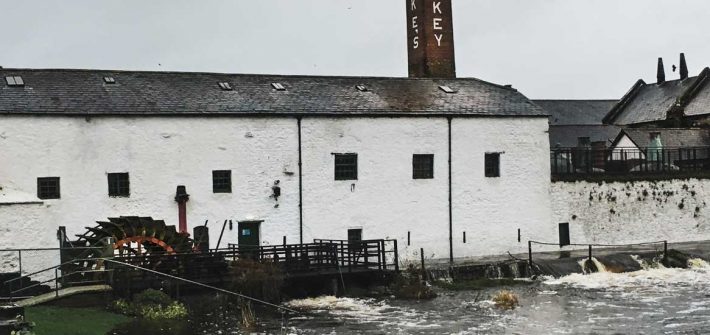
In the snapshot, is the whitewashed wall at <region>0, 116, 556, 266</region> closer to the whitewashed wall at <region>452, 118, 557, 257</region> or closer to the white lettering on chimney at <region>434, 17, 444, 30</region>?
the whitewashed wall at <region>452, 118, 557, 257</region>

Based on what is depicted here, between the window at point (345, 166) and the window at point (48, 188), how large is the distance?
890 centimetres

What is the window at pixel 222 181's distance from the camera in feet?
92.9

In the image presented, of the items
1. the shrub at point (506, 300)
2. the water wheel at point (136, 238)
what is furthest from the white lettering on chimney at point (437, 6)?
the water wheel at point (136, 238)

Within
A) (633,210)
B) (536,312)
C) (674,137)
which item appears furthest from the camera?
(674,137)

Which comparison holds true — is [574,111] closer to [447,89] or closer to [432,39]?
[432,39]

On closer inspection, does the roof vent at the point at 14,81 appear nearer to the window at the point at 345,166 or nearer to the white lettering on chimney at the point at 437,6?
the window at the point at 345,166

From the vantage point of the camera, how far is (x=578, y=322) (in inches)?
825

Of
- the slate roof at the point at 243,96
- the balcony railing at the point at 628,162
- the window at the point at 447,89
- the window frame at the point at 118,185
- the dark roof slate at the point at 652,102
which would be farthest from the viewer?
the dark roof slate at the point at 652,102

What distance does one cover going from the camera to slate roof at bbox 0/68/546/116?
27172 mm

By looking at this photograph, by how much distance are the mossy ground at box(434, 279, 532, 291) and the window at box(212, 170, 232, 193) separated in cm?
718

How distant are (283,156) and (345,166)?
7.43ft

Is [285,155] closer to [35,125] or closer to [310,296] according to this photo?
[310,296]

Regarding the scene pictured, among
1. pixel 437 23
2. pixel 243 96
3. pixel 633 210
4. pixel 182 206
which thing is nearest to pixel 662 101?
pixel 437 23

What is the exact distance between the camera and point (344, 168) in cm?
3009
